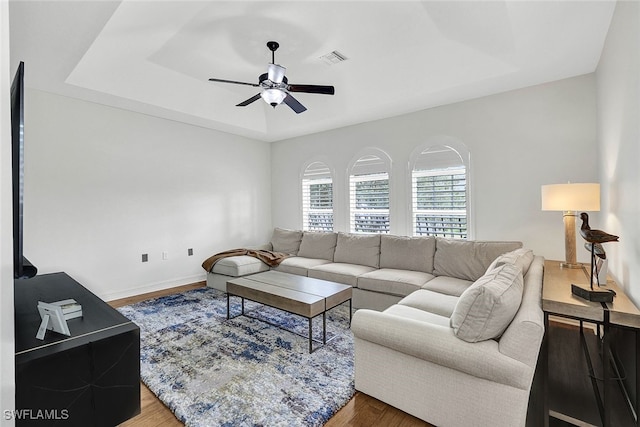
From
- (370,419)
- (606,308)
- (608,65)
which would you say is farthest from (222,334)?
(608,65)

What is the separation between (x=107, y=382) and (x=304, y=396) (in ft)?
3.82

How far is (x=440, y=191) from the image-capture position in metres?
4.15

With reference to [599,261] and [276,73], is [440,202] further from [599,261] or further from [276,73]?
[276,73]

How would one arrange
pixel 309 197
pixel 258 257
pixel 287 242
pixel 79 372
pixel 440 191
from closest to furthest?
pixel 79 372 → pixel 440 191 → pixel 258 257 → pixel 287 242 → pixel 309 197

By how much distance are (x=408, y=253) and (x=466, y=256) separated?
2.29 feet

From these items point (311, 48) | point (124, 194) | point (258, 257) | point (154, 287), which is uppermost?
point (311, 48)

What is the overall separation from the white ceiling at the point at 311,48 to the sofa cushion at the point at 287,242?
2.20 meters

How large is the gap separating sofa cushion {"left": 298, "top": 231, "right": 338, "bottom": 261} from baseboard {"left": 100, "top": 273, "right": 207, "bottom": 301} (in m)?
1.78

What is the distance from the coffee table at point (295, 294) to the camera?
266cm

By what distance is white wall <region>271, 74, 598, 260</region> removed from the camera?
326cm

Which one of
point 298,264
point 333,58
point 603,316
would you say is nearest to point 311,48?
point 333,58

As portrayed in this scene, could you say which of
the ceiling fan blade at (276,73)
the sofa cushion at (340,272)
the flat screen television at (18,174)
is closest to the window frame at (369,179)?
the sofa cushion at (340,272)

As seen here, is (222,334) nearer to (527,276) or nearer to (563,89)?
(527,276)

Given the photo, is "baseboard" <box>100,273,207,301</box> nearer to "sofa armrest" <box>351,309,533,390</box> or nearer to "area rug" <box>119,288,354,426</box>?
"area rug" <box>119,288,354,426</box>
